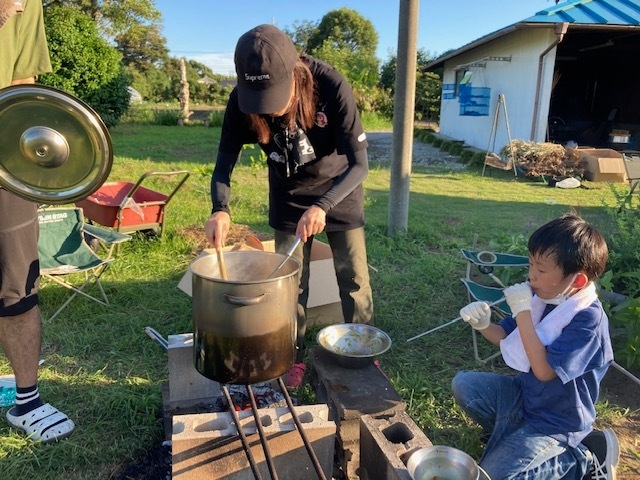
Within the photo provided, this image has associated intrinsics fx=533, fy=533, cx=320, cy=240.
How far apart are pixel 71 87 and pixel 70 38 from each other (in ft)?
4.72

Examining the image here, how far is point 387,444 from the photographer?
200 cm

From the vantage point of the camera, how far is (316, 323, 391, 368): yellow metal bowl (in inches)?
106

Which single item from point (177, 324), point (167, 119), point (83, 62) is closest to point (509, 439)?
point (177, 324)

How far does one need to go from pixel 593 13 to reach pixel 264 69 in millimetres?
11472

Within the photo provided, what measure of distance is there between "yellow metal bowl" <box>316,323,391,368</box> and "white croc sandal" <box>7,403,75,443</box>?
1306 mm

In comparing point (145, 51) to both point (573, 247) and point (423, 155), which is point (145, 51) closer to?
point (423, 155)

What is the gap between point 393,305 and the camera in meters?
4.20

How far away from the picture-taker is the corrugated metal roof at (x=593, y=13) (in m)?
10.6

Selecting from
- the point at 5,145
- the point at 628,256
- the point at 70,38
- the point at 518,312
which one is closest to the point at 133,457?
the point at 5,145

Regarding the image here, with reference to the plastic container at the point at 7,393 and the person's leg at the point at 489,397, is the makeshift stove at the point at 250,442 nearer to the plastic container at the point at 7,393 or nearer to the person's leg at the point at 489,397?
the person's leg at the point at 489,397

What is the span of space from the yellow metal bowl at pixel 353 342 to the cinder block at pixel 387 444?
44cm

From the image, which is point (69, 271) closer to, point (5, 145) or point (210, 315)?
point (5, 145)

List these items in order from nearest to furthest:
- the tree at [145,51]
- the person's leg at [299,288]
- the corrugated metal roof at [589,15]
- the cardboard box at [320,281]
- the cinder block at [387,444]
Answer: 1. the cinder block at [387,444]
2. the person's leg at [299,288]
3. the cardboard box at [320,281]
4. the corrugated metal roof at [589,15]
5. the tree at [145,51]

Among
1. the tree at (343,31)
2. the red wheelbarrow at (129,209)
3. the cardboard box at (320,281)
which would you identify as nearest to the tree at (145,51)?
the tree at (343,31)
